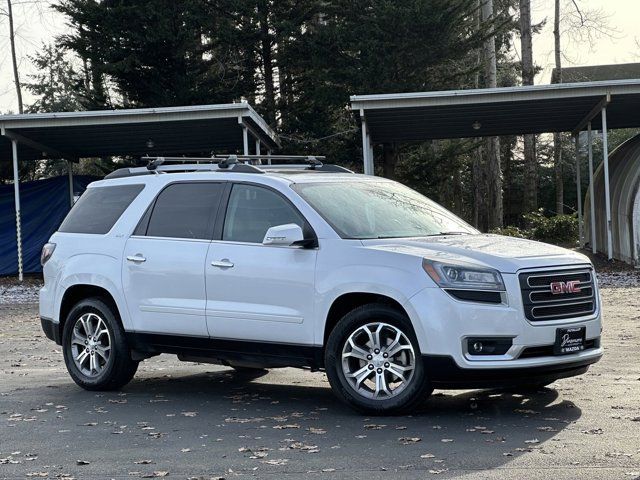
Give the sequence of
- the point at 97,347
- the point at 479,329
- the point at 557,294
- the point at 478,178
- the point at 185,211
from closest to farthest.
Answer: the point at 479,329, the point at 557,294, the point at 185,211, the point at 97,347, the point at 478,178

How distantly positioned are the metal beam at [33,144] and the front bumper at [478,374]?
18.2 metres

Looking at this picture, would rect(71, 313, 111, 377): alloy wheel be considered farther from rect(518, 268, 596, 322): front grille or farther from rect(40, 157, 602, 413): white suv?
rect(518, 268, 596, 322): front grille

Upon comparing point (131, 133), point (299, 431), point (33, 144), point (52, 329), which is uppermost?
point (131, 133)

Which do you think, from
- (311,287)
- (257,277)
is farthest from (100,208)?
(311,287)

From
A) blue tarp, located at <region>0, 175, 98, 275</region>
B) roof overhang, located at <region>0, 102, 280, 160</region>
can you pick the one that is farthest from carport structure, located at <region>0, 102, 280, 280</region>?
blue tarp, located at <region>0, 175, 98, 275</region>

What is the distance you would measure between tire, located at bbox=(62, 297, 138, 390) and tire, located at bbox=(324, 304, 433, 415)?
2292mm

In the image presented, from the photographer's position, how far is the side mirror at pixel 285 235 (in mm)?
8219

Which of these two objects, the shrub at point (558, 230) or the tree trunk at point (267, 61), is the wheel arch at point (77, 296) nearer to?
the shrub at point (558, 230)

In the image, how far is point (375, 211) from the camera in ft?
29.1

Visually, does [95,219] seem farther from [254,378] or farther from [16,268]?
[16,268]

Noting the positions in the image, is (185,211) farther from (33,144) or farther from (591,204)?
(591,204)

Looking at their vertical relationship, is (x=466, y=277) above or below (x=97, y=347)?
above

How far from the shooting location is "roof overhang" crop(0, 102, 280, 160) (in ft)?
75.6

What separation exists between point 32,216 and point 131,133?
404 centimetres
